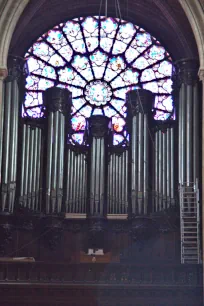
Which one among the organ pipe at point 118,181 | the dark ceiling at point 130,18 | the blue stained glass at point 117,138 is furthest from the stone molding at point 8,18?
the blue stained glass at point 117,138

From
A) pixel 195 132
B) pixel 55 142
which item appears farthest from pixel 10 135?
pixel 195 132

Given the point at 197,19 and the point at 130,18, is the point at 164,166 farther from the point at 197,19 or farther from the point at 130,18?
the point at 130,18

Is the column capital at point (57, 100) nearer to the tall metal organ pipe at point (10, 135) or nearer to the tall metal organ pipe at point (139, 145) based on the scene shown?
the tall metal organ pipe at point (10, 135)

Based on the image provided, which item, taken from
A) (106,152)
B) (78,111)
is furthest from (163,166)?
(78,111)

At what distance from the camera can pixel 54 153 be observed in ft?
63.2

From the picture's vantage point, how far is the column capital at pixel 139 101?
1964cm

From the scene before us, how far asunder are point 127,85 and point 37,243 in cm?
463

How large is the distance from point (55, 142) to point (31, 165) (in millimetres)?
767

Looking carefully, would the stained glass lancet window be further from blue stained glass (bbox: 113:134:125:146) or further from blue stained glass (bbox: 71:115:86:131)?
blue stained glass (bbox: 113:134:125:146)

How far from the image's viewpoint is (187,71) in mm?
19797

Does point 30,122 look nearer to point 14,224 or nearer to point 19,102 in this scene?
point 19,102

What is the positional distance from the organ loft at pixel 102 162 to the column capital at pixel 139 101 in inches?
1.3

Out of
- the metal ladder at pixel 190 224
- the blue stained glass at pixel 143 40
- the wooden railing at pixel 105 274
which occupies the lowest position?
the wooden railing at pixel 105 274

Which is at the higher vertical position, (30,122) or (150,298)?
(30,122)
